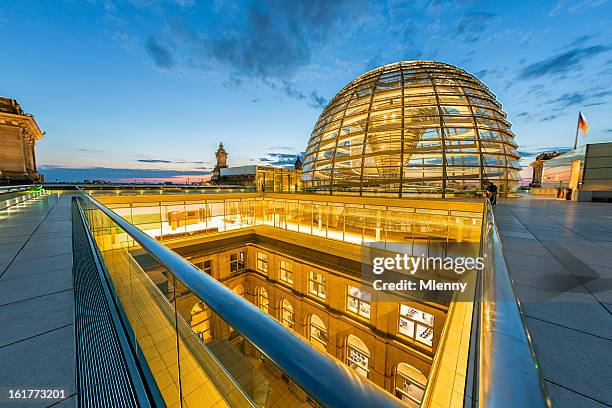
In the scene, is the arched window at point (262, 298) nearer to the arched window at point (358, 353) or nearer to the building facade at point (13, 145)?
the arched window at point (358, 353)

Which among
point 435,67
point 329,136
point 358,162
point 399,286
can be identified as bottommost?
point 399,286

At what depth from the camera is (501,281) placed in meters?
1.46

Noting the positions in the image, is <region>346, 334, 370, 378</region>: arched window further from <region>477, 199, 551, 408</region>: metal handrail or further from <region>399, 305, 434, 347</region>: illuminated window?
<region>477, 199, 551, 408</region>: metal handrail

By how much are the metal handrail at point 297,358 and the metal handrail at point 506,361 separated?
13.3 inches

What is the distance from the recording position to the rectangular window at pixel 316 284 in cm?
1580

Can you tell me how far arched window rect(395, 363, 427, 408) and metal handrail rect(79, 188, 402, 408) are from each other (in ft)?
46.6

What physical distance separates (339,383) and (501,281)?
1.36m

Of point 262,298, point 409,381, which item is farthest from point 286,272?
point 409,381

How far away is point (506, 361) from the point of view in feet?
2.62

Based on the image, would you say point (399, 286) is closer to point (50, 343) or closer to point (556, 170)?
point (50, 343)

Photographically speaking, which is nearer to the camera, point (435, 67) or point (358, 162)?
point (358, 162)

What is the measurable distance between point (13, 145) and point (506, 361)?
35.4 meters

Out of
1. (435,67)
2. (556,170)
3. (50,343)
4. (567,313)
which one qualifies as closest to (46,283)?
(50,343)

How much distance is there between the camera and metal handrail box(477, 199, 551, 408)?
2.04ft
